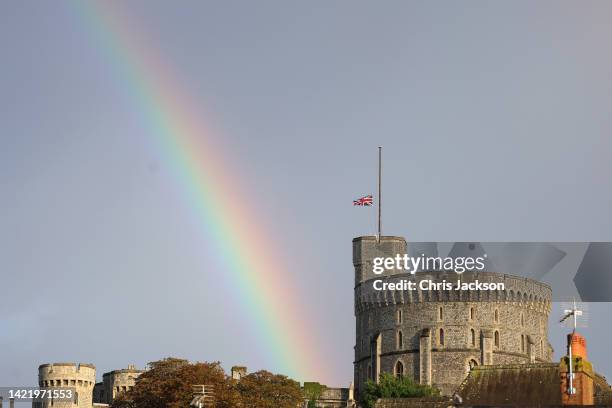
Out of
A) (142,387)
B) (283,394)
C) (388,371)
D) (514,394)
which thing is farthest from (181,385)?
(388,371)

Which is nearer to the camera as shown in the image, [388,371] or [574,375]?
[574,375]

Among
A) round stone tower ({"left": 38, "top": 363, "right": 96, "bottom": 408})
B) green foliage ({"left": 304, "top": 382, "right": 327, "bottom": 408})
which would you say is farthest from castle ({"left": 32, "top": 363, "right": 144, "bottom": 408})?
green foliage ({"left": 304, "top": 382, "right": 327, "bottom": 408})

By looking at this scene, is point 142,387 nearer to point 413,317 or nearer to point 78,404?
point 78,404

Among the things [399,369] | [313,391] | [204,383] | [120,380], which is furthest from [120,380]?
[204,383]

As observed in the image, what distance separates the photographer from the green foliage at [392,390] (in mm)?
131750

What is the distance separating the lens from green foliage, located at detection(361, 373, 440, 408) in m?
132

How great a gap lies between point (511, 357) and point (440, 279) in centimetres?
1162

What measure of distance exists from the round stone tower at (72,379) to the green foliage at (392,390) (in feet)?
103

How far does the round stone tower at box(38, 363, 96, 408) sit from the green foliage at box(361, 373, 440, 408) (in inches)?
1236

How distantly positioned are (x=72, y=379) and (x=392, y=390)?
124ft

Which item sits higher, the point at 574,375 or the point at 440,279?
the point at 440,279

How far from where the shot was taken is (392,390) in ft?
435

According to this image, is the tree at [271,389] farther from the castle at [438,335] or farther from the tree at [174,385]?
the castle at [438,335]

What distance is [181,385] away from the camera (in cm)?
10900
